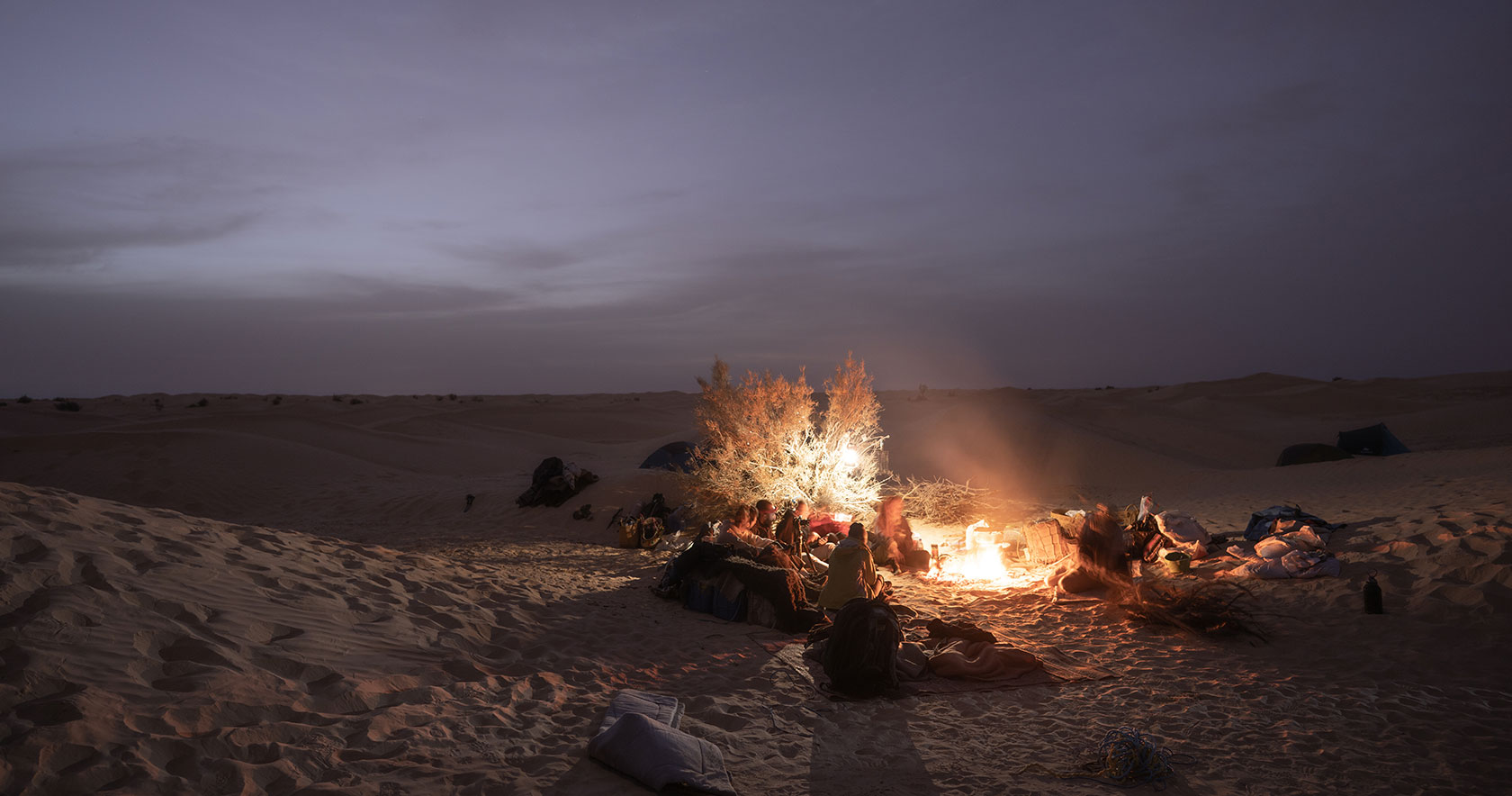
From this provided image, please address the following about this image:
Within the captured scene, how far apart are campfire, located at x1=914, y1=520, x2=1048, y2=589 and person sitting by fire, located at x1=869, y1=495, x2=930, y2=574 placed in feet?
0.73

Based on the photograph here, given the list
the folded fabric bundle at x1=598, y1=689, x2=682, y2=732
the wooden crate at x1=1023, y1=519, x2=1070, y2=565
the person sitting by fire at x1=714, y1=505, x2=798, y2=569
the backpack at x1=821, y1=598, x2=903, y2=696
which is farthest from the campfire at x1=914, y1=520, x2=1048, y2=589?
the folded fabric bundle at x1=598, y1=689, x2=682, y2=732

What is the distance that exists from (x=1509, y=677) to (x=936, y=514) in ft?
25.6

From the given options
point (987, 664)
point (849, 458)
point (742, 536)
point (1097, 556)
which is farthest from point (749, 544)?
point (849, 458)

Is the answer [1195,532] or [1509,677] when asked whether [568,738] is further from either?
[1195,532]

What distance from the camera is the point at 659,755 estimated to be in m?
3.97

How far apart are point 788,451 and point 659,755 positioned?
8.33 metres

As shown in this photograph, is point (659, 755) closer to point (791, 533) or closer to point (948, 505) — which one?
point (791, 533)

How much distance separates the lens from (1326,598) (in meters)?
7.08

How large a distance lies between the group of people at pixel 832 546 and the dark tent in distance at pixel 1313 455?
1243cm

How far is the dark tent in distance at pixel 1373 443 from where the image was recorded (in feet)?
55.7

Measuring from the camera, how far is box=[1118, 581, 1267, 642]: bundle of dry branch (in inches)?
255

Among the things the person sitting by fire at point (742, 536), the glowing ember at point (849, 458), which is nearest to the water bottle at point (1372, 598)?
the person sitting by fire at point (742, 536)

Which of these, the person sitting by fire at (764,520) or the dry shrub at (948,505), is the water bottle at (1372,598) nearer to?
the dry shrub at (948,505)

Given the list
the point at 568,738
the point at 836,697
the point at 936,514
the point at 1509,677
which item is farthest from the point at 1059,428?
the point at 568,738
